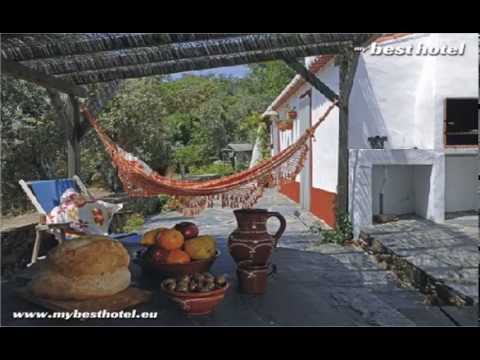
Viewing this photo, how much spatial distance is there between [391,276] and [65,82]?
301 cm

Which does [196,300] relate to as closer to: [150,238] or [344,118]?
[150,238]

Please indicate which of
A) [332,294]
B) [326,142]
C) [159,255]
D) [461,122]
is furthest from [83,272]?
[461,122]

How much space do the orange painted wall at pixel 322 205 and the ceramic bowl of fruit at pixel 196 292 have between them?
10.4 ft

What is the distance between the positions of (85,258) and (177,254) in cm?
50

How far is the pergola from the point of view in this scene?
252 centimetres

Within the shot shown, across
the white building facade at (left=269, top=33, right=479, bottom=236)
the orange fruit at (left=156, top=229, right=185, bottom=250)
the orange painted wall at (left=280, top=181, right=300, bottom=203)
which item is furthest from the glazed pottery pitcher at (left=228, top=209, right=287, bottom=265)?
the orange painted wall at (left=280, top=181, right=300, bottom=203)

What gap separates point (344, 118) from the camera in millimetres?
4211

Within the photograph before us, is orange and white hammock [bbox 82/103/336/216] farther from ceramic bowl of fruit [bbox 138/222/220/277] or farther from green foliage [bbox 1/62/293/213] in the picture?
green foliage [bbox 1/62/293/213]

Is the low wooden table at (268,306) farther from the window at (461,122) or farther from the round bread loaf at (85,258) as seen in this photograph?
the window at (461,122)

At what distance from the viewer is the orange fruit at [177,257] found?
239cm

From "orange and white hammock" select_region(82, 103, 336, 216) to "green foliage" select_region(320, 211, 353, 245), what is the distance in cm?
93

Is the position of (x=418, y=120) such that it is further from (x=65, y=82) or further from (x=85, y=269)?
(x=85, y=269)

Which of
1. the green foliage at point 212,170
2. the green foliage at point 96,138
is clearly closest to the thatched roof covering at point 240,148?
the green foliage at point 96,138

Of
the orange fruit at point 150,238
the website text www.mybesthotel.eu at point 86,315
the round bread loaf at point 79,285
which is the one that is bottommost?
the website text www.mybesthotel.eu at point 86,315
